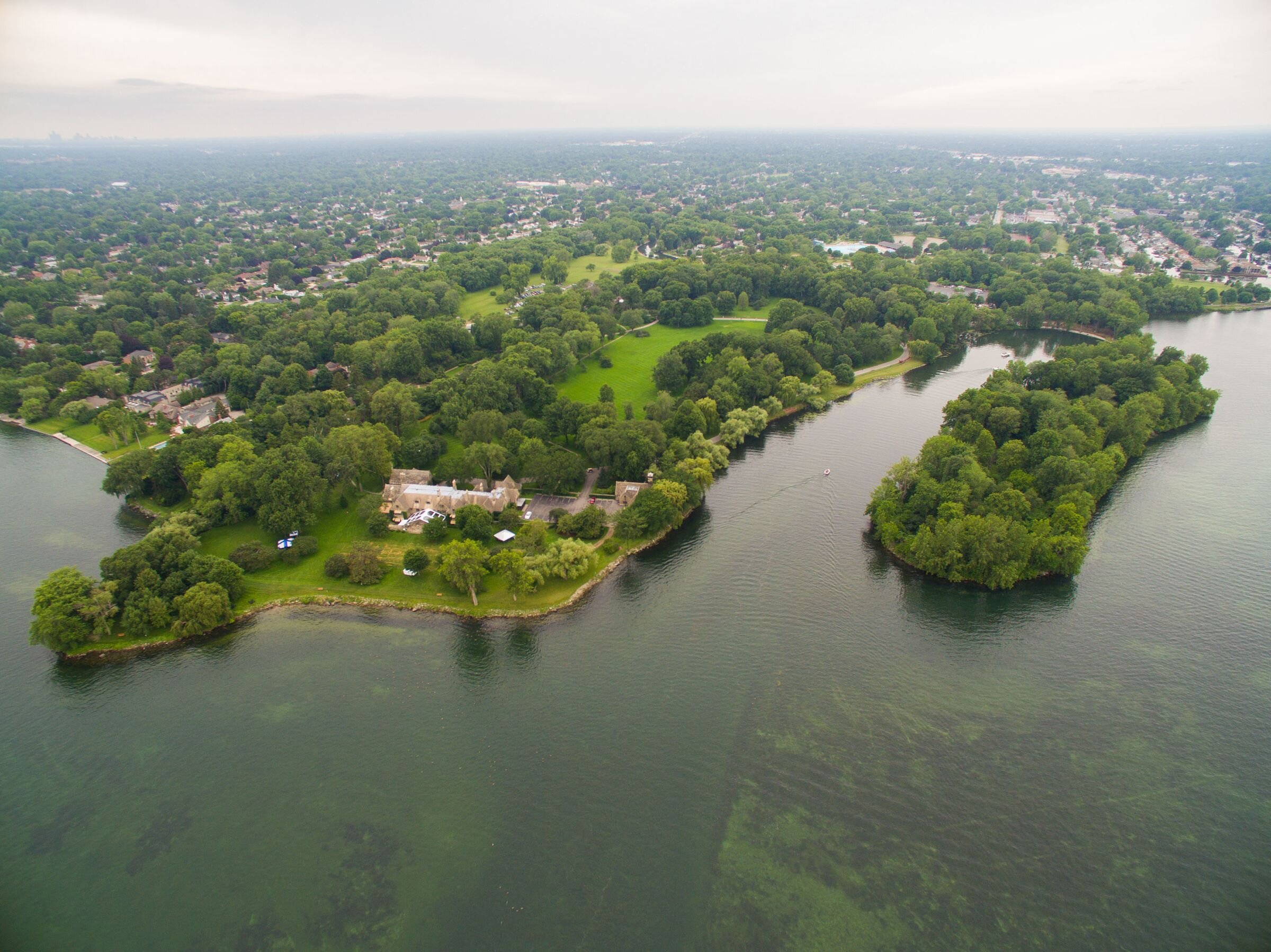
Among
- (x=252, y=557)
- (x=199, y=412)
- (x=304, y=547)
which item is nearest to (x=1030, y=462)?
(x=304, y=547)

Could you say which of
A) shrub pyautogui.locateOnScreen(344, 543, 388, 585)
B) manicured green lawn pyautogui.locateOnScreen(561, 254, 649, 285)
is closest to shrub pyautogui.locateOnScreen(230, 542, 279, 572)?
shrub pyautogui.locateOnScreen(344, 543, 388, 585)

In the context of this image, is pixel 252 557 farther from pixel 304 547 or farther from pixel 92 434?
pixel 92 434

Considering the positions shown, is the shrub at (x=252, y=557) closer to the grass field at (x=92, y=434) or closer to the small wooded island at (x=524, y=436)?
the small wooded island at (x=524, y=436)

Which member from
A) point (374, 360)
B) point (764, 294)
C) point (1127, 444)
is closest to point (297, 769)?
point (374, 360)

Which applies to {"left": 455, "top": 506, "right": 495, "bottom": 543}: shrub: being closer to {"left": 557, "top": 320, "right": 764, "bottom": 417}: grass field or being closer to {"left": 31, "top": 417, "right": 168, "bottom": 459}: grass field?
{"left": 557, "top": 320, "right": 764, "bottom": 417}: grass field

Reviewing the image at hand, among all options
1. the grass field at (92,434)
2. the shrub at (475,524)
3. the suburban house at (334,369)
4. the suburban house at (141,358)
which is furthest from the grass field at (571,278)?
the shrub at (475,524)
